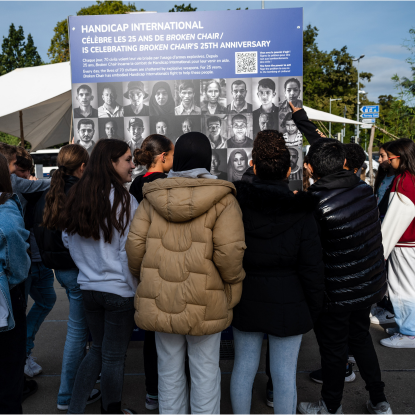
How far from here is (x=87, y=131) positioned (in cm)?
383

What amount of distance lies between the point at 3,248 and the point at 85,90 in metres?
2.25

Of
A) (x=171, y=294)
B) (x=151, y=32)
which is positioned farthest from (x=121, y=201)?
(x=151, y=32)

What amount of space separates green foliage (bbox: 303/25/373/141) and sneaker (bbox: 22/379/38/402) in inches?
1365

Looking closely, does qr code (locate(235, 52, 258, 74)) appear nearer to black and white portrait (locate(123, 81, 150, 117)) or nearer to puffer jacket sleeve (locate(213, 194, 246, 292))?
black and white portrait (locate(123, 81, 150, 117))

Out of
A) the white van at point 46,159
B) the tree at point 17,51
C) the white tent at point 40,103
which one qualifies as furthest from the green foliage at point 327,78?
the white tent at point 40,103

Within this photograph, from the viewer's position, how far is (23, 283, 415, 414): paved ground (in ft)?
9.50

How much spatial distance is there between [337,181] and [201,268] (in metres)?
1.01

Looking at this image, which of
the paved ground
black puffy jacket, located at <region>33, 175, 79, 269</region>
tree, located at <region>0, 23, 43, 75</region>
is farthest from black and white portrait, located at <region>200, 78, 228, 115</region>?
tree, located at <region>0, 23, 43, 75</region>

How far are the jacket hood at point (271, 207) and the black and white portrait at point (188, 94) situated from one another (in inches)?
70.5

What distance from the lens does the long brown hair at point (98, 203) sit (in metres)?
2.29

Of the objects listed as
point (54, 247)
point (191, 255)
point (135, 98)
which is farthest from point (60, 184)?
point (135, 98)

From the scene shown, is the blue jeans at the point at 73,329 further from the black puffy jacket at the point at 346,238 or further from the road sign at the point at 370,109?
the road sign at the point at 370,109

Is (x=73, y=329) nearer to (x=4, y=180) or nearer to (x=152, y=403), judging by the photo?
(x=152, y=403)

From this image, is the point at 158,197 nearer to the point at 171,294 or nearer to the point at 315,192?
the point at 171,294
